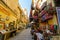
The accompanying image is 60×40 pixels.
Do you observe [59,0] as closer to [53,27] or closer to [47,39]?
[53,27]

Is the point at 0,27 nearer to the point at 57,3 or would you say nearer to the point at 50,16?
the point at 50,16

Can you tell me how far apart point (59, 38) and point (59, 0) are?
3.03 meters

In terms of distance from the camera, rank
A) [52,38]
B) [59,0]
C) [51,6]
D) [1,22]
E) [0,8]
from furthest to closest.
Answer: [1,22], [0,8], [51,6], [59,0], [52,38]

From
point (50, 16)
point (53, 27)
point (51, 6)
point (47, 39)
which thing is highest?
point (51, 6)

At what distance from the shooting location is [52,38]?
6.27 meters

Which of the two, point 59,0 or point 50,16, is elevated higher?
point 59,0

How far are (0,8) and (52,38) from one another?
6182 mm

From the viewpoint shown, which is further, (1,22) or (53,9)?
(1,22)

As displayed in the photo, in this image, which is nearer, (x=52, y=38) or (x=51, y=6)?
(x=52, y=38)

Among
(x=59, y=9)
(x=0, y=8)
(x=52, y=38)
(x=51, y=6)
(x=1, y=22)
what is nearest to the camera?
(x=52, y=38)

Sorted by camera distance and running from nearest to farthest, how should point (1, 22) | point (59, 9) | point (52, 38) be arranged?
point (52, 38)
point (59, 9)
point (1, 22)

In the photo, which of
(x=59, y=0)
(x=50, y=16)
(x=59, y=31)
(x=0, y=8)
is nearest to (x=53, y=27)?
(x=59, y=31)

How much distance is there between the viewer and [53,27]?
8.30 m

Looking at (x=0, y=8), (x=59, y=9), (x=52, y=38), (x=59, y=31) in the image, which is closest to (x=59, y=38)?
(x=52, y=38)
